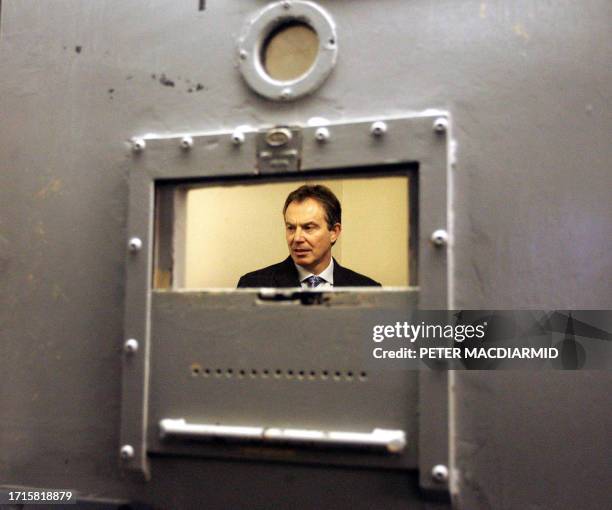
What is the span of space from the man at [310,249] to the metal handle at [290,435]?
272mm

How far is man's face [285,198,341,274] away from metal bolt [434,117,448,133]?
290 mm

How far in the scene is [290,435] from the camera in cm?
105

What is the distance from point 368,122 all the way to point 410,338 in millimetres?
361

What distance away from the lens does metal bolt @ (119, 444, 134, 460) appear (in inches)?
44.5

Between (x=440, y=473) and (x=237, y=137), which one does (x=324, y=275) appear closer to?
(x=237, y=137)

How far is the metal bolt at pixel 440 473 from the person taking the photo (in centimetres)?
99

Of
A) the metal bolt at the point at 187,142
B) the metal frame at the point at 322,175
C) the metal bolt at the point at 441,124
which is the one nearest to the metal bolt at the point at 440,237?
the metal frame at the point at 322,175

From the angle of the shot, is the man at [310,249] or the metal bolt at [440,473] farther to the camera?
the man at [310,249]

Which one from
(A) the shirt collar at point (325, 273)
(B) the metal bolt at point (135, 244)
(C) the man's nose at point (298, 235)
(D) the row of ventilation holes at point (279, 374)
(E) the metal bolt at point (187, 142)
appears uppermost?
(E) the metal bolt at point (187, 142)

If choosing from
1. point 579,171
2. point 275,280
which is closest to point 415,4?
point 579,171

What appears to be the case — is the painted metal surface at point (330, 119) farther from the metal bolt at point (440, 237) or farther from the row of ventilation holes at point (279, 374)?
the row of ventilation holes at point (279, 374)

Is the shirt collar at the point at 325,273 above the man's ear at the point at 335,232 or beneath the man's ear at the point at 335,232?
beneath

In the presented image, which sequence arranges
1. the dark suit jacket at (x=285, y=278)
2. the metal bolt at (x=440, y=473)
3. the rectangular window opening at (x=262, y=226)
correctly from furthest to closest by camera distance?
the dark suit jacket at (x=285, y=278) → the rectangular window opening at (x=262, y=226) → the metal bolt at (x=440, y=473)

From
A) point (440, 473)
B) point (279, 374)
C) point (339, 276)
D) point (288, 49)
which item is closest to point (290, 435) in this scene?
point (279, 374)
